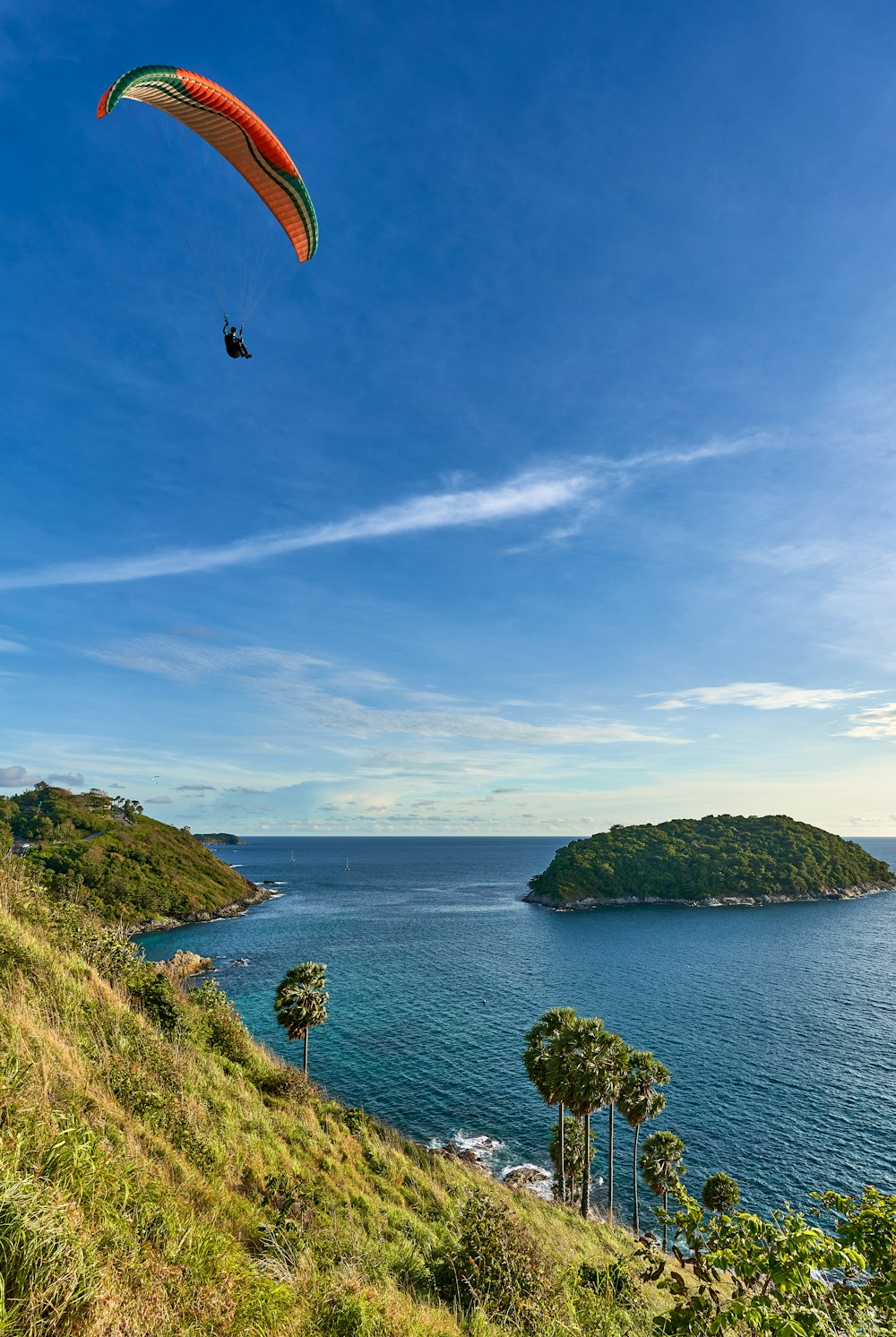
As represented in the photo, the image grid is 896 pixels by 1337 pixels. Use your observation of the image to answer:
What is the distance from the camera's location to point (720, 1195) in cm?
2911

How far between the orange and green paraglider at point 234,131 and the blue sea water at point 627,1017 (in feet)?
168

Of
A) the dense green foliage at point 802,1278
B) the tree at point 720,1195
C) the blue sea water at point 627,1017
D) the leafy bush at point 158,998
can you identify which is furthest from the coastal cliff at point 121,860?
the dense green foliage at point 802,1278

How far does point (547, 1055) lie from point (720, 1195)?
10.6 meters

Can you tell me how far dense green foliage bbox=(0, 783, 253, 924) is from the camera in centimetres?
9700

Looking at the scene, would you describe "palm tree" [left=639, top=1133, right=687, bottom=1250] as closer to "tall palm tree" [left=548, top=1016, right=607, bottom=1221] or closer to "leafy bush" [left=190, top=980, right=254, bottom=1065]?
"tall palm tree" [left=548, top=1016, right=607, bottom=1221]

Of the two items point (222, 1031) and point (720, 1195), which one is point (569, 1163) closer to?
point (720, 1195)

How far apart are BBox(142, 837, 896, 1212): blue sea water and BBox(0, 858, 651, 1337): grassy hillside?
17.4 metres

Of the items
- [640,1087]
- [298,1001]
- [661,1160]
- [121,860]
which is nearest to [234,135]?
[298,1001]

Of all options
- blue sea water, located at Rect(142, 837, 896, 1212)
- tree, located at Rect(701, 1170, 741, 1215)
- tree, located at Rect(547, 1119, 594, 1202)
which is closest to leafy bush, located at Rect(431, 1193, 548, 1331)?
tree, located at Rect(701, 1170, 741, 1215)

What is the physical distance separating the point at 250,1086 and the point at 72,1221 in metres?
20.6

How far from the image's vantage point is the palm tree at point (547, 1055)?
3048 centimetres

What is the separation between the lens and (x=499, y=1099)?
1743 inches

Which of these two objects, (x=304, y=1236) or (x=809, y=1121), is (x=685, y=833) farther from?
(x=304, y=1236)

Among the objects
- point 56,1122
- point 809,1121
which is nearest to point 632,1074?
point 809,1121
